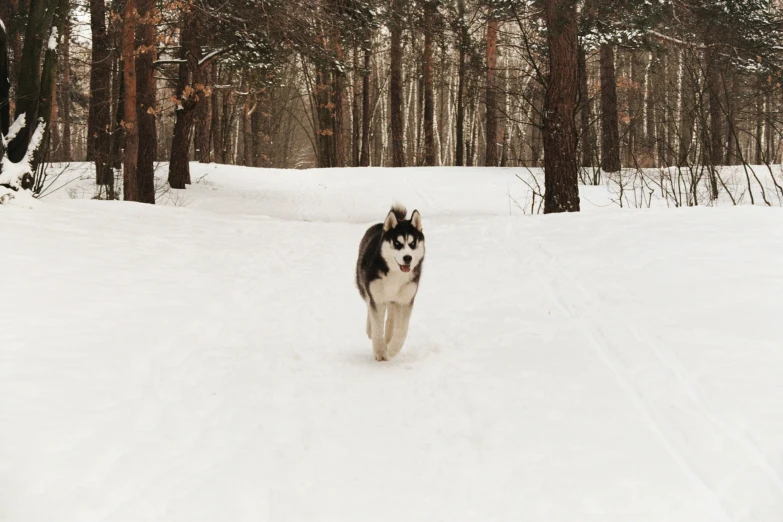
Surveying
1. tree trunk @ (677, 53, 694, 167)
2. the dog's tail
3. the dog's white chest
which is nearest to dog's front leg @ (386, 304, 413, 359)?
the dog's white chest

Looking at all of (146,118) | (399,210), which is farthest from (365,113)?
(399,210)

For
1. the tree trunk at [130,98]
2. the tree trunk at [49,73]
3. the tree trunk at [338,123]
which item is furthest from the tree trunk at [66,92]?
A: the tree trunk at [338,123]

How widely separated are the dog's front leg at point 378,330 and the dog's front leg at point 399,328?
0.21ft

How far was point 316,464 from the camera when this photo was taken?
3619 millimetres

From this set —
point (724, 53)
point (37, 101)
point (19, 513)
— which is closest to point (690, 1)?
point (724, 53)

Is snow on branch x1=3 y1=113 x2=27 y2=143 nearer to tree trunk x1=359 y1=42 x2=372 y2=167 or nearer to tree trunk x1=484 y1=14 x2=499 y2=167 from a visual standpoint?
tree trunk x1=484 y1=14 x2=499 y2=167

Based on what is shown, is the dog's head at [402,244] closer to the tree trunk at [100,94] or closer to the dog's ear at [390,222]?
the dog's ear at [390,222]

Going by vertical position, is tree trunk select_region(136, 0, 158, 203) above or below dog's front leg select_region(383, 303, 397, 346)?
A: above

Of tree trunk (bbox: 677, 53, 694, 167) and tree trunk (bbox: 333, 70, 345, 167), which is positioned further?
tree trunk (bbox: 333, 70, 345, 167)

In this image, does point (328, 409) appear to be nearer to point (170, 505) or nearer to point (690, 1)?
point (170, 505)

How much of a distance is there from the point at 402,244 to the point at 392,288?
40 cm

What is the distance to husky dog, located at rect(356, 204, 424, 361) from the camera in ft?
17.2

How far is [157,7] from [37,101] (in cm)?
316

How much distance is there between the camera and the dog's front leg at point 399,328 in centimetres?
543
